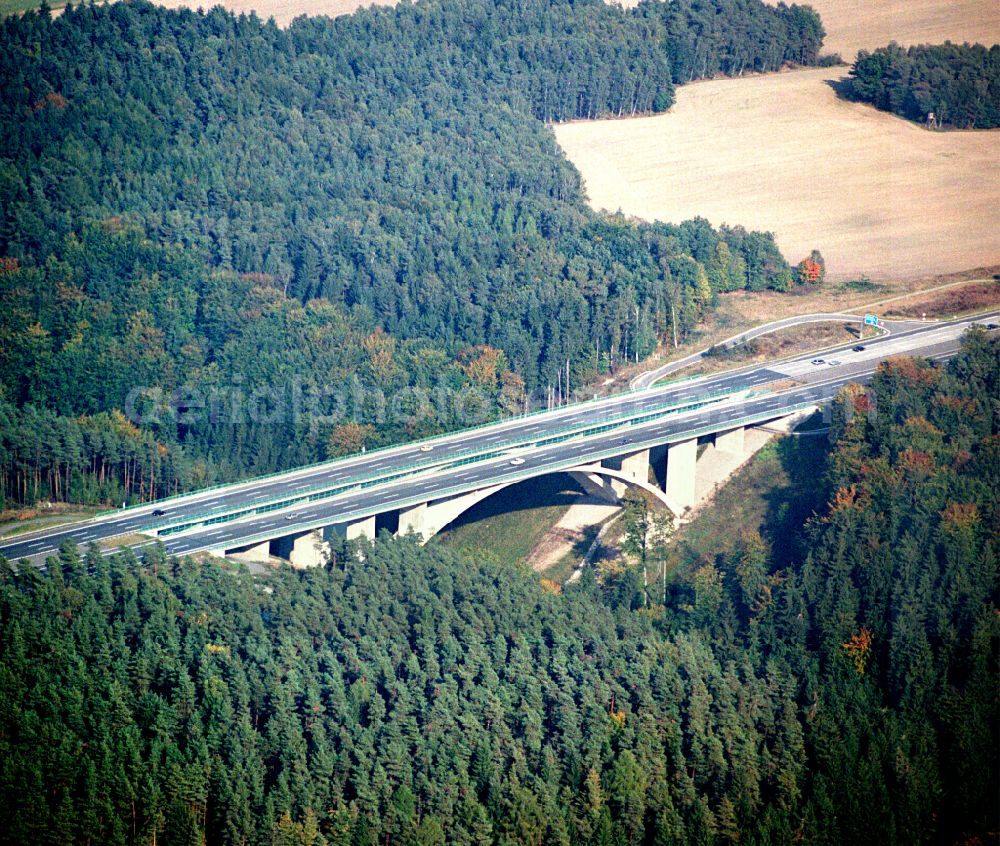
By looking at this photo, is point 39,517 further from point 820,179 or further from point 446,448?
point 820,179

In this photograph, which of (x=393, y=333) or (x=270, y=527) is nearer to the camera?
(x=270, y=527)

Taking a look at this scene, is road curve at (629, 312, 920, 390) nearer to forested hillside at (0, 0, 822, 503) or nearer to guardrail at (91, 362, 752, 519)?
guardrail at (91, 362, 752, 519)

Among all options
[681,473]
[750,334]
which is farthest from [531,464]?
[750,334]

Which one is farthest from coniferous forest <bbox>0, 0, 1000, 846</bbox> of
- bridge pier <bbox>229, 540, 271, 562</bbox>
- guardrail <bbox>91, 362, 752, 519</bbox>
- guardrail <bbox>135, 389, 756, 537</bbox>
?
guardrail <bbox>135, 389, 756, 537</bbox>

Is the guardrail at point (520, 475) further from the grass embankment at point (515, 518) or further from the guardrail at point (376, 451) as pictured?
the guardrail at point (376, 451)

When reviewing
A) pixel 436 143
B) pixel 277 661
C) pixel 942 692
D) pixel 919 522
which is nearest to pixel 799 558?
pixel 919 522

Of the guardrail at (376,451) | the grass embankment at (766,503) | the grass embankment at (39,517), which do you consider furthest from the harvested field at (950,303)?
the grass embankment at (39,517)

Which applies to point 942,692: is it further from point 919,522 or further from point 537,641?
point 537,641
